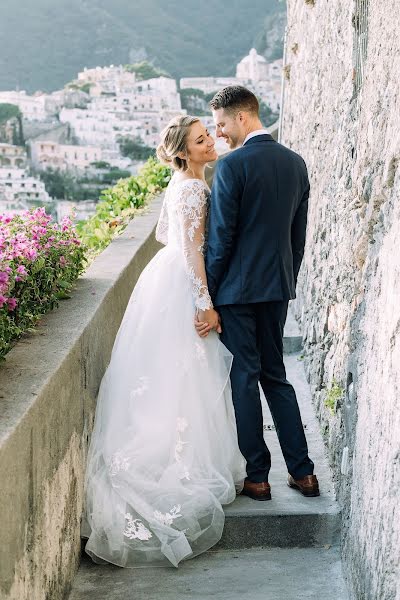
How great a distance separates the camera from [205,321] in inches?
147

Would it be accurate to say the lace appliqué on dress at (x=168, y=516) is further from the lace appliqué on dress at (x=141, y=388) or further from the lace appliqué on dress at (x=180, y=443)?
the lace appliqué on dress at (x=141, y=388)

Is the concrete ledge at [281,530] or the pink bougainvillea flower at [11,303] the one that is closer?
the pink bougainvillea flower at [11,303]

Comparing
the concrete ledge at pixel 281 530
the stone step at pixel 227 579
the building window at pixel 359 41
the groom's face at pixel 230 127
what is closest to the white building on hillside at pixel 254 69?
the building window at pixel 359 41

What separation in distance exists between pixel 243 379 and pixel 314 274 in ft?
6.92

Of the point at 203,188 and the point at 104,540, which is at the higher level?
the point at 203,188

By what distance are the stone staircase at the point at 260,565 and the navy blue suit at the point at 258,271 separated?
195 millimetres

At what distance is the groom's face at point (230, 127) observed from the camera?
3662 mm

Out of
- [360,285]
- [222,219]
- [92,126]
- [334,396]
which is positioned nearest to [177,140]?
[222,219]

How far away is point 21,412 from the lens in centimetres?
252

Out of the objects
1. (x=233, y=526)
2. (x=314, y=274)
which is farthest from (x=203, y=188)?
(x=314, y=274)

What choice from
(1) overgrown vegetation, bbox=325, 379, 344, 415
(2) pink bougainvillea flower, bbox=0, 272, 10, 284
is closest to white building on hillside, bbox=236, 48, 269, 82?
(1) overgrown vegetation, bbox=325, 379, 344, 415

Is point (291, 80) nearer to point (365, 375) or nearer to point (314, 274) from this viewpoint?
point (314, 274)

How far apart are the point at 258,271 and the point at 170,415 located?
0.72m

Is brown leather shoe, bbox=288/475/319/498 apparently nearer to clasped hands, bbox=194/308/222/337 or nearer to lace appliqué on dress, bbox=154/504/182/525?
lace appliqué on dress, bbox=154/504/182/525
